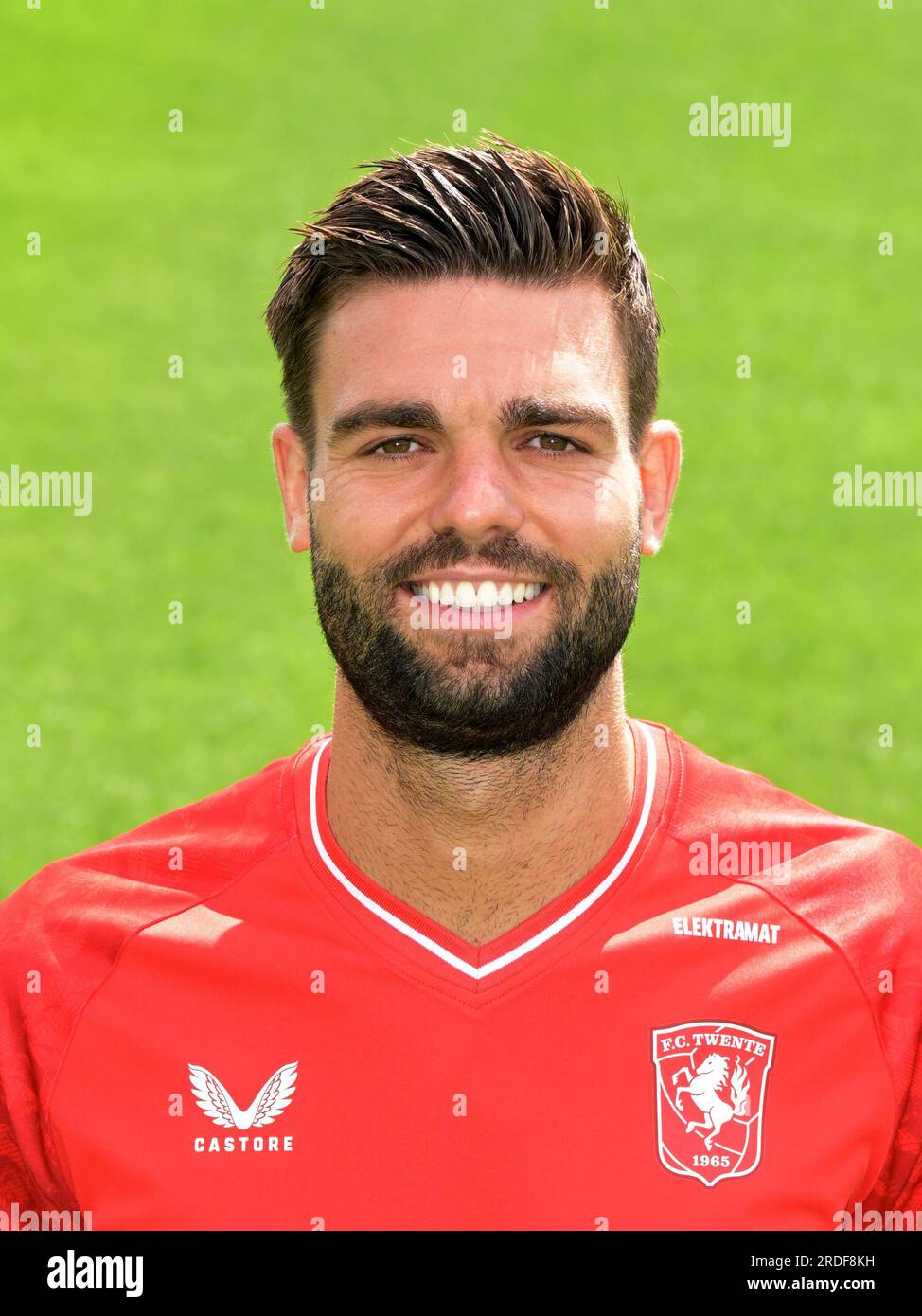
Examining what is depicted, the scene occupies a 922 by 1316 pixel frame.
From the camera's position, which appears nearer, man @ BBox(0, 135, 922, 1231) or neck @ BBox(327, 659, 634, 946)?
man @ BBox(0, 135, 922, 1231)

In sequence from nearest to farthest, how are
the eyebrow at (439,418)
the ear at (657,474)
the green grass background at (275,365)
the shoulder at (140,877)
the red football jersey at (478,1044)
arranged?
the red football jersey at (478,1044) < the eyebrow at (439,418) < the shoulder at (140,877) < the ear at (657,474) < the green grass background at (275,365)

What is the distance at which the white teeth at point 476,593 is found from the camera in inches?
140

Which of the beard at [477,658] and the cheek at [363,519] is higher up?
the cheek at [363,519]

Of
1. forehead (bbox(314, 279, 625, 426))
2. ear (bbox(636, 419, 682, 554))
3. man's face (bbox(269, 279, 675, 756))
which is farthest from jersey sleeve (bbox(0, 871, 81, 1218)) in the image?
ear (bbox(636, 419, 682, 554))

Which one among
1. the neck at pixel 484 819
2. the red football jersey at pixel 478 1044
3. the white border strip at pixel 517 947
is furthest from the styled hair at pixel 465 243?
the red football jersey at pixel 478 1044

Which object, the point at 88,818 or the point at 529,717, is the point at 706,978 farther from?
the point at 88,818

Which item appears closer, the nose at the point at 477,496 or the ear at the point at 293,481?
the nose at the point at 477,496

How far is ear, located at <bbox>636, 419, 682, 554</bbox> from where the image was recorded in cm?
400

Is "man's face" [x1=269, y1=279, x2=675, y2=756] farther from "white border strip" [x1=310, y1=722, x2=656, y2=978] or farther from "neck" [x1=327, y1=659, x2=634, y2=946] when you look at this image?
"white border strip" [x1=310, y1=722, x2=656, y2=978]

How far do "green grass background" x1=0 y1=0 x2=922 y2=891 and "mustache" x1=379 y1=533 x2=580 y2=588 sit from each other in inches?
243

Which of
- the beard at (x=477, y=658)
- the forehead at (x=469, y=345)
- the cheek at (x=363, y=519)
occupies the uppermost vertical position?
the forehead at (x=469, y=345)

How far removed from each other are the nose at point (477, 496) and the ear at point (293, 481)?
490mm

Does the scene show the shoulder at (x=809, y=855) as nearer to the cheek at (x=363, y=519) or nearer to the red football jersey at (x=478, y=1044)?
the red football jersey at (x=478, y=1044)

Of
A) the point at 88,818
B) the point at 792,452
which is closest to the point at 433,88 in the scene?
the point at 792,452
